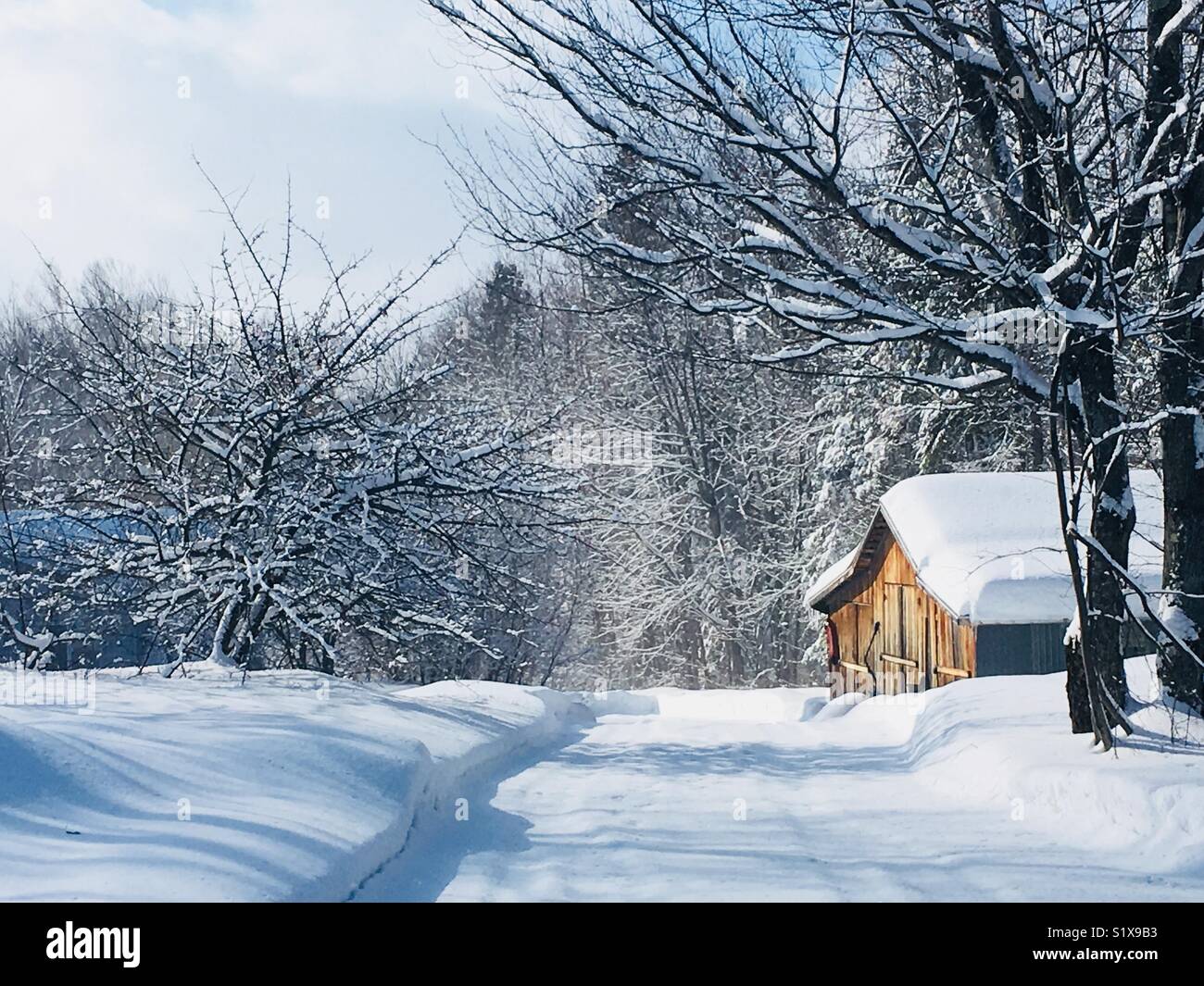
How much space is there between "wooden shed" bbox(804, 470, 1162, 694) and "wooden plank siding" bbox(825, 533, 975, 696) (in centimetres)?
3

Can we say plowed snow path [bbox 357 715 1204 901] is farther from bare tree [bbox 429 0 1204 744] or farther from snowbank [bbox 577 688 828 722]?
snowbank [bbox 577 688 828 722]

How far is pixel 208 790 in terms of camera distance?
6910mm

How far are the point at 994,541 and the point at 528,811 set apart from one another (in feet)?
41.8

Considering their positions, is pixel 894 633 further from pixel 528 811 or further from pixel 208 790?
pixel 208 790

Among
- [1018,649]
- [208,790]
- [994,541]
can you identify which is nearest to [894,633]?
[994,541]

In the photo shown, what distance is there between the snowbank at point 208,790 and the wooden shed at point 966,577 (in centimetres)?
936

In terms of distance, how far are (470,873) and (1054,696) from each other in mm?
7792

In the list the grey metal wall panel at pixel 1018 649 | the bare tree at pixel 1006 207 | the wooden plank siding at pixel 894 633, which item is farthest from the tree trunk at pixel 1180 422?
the wooden plank siding at pixel 894 633

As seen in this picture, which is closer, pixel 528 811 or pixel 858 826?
pixel 858 826

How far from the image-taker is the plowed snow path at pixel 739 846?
614 centimetres

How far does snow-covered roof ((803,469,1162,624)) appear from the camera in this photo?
704 inches

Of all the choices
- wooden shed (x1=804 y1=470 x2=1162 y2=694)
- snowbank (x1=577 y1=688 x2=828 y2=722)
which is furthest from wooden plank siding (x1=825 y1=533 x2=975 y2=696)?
snowbank (x1=577 y1=688 x2=828 y2=722)

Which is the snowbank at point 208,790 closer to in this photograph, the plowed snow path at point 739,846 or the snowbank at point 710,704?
the plowed snow path at point 739,846

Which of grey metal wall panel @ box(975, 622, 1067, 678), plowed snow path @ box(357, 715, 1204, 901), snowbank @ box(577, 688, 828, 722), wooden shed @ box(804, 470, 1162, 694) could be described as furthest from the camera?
snowbank @ box(577, 688, 828, 722)
